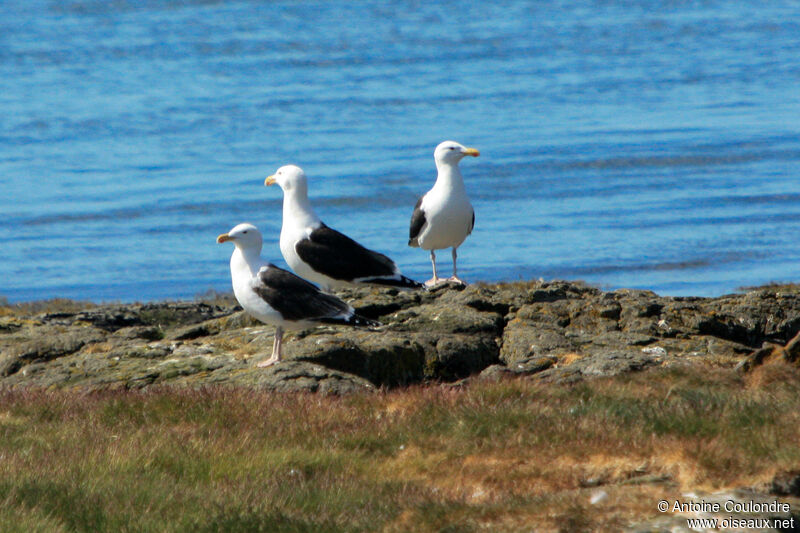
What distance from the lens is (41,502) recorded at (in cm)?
651

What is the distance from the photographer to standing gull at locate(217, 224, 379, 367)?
10.1 metres

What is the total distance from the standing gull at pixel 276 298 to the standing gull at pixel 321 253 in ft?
7.33

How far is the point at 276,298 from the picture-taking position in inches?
397

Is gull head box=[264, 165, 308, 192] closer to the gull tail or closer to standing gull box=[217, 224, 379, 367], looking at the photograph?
the gull tail

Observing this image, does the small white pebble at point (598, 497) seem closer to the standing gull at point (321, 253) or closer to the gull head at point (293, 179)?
the standing gull at point (321, 253)

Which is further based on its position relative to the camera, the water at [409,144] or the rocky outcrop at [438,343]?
the water at [409,144]

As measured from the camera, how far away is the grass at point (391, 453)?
6281 mm

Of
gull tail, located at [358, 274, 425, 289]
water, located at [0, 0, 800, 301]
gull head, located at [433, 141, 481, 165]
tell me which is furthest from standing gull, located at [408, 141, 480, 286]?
water, located at [0, 0, 800, 301]

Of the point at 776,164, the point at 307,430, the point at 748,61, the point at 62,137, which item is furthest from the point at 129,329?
the point at 748,61

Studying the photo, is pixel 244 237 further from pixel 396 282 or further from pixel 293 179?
pixel 396 282

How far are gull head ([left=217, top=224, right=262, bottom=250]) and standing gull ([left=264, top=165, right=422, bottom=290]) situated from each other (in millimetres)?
2181

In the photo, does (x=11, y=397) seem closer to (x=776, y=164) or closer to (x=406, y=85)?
(x=776, y=164)

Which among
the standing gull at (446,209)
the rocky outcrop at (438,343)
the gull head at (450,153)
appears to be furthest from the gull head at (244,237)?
the gull head at (450,153)

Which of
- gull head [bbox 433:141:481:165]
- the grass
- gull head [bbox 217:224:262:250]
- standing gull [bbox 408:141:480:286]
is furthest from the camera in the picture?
gull head [bbox 433:141:481:165]
